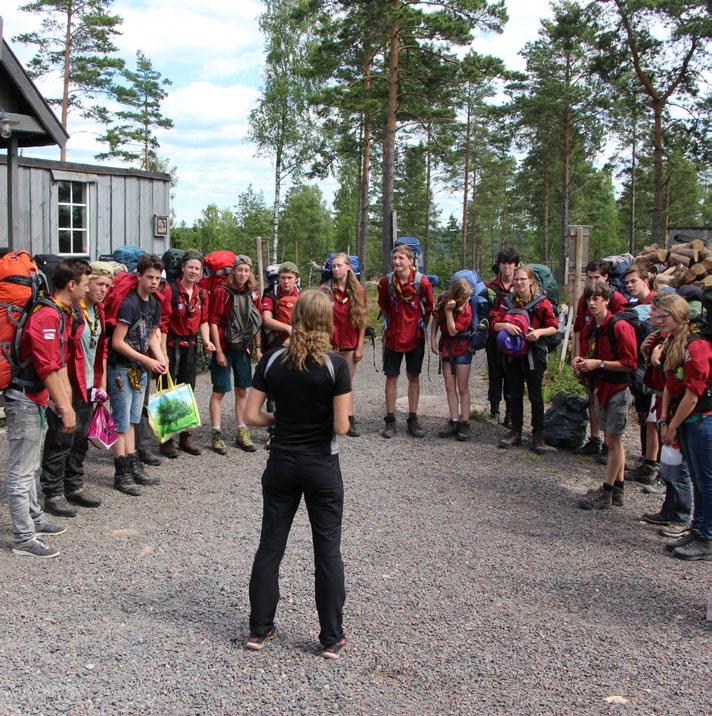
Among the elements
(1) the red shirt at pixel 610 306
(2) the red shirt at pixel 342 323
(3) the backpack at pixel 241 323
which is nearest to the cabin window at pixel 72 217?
(3) the backpack at pixel 241 323

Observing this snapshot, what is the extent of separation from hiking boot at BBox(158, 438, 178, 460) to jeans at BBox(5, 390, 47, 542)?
8.16 feet

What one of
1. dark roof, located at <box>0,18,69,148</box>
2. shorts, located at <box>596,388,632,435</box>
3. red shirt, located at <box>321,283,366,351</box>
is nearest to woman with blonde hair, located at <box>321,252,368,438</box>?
red shirt, located at <box>321,283,366,351</box>

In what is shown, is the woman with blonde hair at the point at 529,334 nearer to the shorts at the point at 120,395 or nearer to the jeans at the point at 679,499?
the jeans at the point at 679,499

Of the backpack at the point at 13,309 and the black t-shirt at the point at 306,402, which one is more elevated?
the backpack at the point at 13,309

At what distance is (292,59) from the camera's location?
33375mm

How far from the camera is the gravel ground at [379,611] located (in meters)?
3.45

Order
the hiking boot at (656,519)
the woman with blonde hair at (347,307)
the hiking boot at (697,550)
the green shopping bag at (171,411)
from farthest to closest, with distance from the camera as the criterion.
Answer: the woman with blonde hair at (347,307) → the green shopping bag at (171,411) → the hiking boot at (656,519) → the hiking boot at (697,550)

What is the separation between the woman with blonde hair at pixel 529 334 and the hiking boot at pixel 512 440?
0.22 m

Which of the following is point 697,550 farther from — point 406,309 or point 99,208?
point 99,208

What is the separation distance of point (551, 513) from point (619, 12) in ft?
79.2

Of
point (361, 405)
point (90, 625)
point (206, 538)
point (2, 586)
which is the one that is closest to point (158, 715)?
point (90, 625)

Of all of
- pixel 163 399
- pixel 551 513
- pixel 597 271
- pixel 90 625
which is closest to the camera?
pixel 90 625

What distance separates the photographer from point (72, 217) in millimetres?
13398

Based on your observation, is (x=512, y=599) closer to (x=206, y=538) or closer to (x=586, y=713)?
(x=586, y=713)
